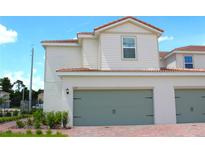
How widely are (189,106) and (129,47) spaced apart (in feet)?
18.8

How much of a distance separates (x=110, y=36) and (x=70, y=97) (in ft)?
18.0

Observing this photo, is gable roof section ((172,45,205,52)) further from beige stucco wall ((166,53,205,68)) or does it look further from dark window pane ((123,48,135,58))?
dark window pane ((123,48,135,58))

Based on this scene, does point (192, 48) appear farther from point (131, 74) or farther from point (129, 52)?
point (131, 74)

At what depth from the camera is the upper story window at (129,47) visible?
1555cm

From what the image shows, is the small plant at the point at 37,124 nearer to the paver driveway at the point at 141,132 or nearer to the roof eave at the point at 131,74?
the paver driveway at the point at 141,132

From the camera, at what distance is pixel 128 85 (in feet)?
44.5

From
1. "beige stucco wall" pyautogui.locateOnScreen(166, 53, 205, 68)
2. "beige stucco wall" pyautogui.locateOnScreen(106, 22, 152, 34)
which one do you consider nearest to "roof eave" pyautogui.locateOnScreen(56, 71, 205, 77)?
"beige stucco wall" pyautogui.locateOnScreen(106, 22, 152, 34)

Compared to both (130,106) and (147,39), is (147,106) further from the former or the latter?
(147,39)

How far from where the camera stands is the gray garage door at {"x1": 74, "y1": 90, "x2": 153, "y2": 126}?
43.5 feet

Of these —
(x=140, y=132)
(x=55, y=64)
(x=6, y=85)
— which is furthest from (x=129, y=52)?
(x=6, y=85)

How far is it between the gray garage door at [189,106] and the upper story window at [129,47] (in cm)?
403

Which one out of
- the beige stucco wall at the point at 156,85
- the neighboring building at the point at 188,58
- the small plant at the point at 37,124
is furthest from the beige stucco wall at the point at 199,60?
the small plant at the point at 37,124

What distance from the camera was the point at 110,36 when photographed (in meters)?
15.6
